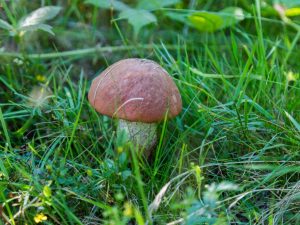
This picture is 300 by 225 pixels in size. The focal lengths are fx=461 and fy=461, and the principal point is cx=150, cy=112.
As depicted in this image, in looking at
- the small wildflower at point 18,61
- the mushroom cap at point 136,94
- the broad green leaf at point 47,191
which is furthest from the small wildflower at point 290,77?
the small wildflower at point 18,61

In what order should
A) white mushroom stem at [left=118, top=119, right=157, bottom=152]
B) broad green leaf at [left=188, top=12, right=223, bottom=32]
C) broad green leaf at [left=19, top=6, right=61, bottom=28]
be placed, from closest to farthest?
1. white mushroom stem at [left=118, top=119, right=157, bottom=152]
2. broad green leaf at [left=19, top=6, right=61, bottom=28]
3. broad green leaf at [left=188, top=12, right=223, bottom=32]

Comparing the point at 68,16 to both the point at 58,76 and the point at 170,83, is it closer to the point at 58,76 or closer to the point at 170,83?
the point at 58,76

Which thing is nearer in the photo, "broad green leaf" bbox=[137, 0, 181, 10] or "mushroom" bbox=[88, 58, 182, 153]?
"mushroom" bbox=[88, 58, 182, 153]

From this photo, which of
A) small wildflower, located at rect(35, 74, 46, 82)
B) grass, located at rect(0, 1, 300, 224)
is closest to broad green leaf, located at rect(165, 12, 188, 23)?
grass, located at rect(0, 1, 300, 224)

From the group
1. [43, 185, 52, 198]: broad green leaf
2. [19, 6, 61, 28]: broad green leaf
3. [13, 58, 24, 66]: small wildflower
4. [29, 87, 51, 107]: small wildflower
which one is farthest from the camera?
[13, 58, 24, 66]: small wildflower

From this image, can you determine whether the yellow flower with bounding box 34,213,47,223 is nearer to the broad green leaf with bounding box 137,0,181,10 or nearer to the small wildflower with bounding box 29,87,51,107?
the small wildflower with bounding box 29,87,51,107

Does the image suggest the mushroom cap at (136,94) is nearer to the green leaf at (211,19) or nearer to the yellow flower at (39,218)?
the yellow flower at (39,218)

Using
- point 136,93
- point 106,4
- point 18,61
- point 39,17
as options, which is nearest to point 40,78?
point 18,61
